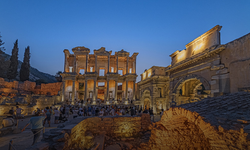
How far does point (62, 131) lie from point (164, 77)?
1635 centimetres

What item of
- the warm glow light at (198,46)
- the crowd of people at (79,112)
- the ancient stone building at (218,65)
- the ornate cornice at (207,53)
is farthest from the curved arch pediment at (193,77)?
the crowd of people at (79,112)

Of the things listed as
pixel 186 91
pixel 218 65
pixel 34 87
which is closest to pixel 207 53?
pixel 218 65

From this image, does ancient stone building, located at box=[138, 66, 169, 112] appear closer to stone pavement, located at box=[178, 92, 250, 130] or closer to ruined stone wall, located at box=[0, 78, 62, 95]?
stone pavement, located at box=[178, 92, 250, 130]

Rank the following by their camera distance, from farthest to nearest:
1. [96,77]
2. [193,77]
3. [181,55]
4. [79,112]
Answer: [96,77] < [181,55] < [79,112] < [193,77]

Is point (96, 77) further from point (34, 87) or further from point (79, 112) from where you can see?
point (34, 87)

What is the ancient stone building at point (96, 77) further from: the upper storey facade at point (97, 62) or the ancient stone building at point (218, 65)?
the ancient stone building at point (218, 65)

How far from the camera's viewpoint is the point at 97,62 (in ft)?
108

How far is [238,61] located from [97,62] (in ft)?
94.5

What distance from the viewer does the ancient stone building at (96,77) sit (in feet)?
93.6

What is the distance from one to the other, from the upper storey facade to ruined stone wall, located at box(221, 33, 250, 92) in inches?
899

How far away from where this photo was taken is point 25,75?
125 feet

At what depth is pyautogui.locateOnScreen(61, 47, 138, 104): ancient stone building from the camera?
2852 cm

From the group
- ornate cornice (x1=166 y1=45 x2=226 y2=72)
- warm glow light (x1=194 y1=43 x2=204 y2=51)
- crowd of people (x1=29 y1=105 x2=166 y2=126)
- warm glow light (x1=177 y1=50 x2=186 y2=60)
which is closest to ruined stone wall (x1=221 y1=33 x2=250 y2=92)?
ornate cornice (x1=166 y1=45 x2=226 y2=72)

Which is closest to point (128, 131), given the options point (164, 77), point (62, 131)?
point (62, 131)
